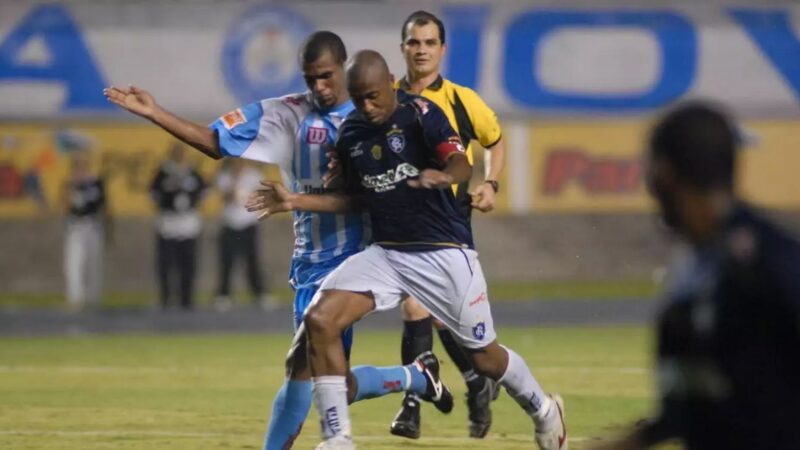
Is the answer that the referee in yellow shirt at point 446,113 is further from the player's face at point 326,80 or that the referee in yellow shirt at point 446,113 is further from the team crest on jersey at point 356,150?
the team crest on jersey at point 356,150

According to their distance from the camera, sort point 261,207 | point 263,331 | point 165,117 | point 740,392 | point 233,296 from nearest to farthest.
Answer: point 740,392 → point 261,207 → point 165,117 → point 263,331 → point 233,296

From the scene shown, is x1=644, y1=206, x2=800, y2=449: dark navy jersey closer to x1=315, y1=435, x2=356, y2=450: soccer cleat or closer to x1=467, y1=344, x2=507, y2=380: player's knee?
x1=315, y1=435, x2=356, y2=450: soccer cleat

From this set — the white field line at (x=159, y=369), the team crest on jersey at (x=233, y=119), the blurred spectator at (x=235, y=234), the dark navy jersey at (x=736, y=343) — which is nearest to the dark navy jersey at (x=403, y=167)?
the team crest on jersey at (x=233, y=119)

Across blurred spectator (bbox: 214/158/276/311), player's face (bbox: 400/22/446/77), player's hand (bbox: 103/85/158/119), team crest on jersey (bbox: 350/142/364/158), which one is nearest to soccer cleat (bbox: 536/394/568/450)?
team crest on jersey (bbox: 350/142/364/158)

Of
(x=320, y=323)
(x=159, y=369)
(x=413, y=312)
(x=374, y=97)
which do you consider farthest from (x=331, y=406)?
(x=159, y=369)

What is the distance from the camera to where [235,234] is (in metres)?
22.2

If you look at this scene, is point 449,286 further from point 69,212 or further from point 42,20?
point 42,20

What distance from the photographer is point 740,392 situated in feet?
12.7

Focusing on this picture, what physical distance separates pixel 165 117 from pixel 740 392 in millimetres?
4459

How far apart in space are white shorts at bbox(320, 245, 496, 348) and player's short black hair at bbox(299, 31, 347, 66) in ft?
3.32

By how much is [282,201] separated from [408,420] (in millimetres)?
2222

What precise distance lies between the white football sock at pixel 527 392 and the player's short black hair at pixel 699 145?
12.9 feet

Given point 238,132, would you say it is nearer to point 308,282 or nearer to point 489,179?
point 308,282

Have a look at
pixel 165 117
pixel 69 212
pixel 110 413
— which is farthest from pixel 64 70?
pixel 165 117
